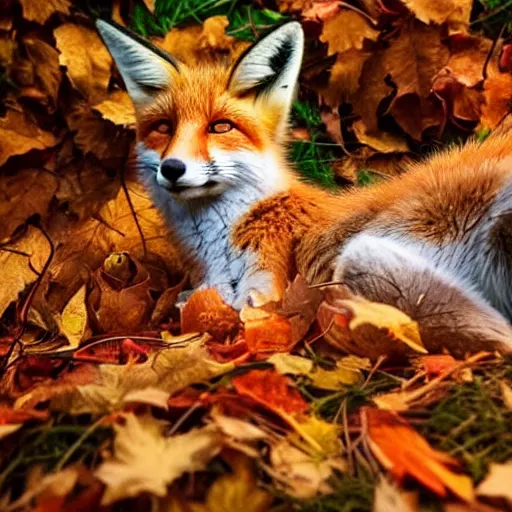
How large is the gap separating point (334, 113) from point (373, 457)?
1587 mm

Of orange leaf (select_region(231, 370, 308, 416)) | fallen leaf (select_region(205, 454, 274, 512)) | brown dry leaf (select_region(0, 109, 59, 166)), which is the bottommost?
brown dry leaf (select_region(0, 109, 59, 166))

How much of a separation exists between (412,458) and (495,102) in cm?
166

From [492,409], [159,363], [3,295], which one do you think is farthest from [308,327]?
[3,295]

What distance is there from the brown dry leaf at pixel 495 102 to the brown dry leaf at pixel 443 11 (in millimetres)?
224

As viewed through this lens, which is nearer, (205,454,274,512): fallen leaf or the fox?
(205,454,274,512): fallen leaf

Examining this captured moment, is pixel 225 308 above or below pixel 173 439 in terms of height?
below

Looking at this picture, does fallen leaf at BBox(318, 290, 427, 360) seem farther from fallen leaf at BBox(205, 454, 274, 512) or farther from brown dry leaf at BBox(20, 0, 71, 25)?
brown dry leaf at BBox(20, 0, 71, 25)

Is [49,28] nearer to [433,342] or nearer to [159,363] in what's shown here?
[159,363]

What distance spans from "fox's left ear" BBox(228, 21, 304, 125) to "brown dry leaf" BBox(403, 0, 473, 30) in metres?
0.63

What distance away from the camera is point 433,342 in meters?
1.65

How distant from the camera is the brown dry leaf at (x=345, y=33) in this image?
8.27 feet

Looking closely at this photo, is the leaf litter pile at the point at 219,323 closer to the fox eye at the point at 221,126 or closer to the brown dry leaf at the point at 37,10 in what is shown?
the brown dry leaf at the point at 37,10

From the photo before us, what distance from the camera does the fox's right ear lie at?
211cm

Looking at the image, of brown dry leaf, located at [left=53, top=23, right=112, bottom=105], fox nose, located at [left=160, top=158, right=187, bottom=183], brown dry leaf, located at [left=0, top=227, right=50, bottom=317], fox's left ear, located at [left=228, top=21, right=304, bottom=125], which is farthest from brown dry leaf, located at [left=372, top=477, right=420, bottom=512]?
brown dry leaf, located at [left=53, top=23, right=112, bottom=105]
